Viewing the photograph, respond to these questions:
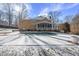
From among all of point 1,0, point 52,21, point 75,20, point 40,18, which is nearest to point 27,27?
point 40,18

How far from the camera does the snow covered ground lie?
2.29m

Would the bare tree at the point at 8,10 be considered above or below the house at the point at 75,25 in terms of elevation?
above

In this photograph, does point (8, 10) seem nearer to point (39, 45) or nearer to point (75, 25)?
point (39, 45)

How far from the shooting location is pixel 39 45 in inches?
91.2

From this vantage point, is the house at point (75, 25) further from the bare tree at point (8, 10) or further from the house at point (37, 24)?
the bare tree at point (8, 10)

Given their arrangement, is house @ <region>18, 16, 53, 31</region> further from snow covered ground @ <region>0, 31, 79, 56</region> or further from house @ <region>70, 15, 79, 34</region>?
house @ <region>70, 15, 79, 34</region>

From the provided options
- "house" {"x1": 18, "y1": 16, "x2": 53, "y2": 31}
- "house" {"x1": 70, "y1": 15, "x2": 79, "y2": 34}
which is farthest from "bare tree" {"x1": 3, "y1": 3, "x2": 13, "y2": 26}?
"house" {"x1": 70, "y1": 15, "x2": 79, "y2": 34}

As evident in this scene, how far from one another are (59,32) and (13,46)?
71 cm

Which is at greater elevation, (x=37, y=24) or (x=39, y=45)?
(x=37, y=24)

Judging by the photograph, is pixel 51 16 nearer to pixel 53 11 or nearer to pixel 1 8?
pixel 53 11

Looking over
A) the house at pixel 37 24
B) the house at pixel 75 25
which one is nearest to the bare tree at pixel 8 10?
the house at pixel 37 24

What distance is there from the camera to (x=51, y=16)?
235 cm

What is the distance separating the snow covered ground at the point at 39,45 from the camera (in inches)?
90.0

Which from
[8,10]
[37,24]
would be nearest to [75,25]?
[37,24]
